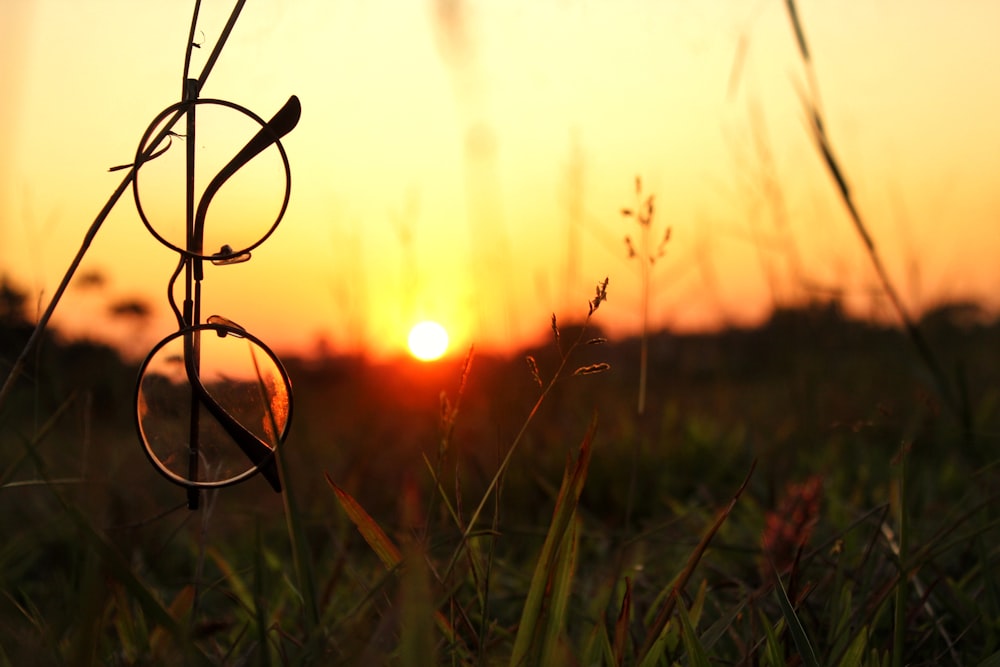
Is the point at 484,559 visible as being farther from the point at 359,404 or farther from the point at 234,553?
the point at 359,404

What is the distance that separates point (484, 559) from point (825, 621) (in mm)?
670

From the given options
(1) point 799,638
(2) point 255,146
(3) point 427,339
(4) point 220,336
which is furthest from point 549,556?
(3) point 427,339

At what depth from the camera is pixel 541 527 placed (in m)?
2.47

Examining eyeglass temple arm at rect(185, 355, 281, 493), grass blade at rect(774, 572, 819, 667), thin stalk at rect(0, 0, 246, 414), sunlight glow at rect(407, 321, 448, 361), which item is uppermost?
thin stalk at rect(0, 0, 246, 414)

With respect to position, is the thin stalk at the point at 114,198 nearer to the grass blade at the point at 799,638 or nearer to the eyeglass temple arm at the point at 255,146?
the eyeglass temple arm at the point at 255,146

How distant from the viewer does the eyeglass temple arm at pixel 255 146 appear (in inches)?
33.8

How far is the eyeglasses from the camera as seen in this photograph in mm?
883

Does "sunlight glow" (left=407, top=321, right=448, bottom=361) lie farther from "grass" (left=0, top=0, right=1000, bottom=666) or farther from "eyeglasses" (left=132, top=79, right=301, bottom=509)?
"eyeglasses" (left=132, top=79, right=301, bottom=509)

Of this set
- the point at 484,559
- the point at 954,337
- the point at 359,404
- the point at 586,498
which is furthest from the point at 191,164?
the point at 954,337

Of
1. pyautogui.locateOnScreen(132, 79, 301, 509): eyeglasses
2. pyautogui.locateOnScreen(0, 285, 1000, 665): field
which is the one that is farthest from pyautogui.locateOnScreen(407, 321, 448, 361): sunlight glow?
pyautogui.locateOnScreen(132, 79, 301, 509): eyeglasses

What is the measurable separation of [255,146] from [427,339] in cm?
155

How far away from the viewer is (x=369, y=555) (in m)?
2.44

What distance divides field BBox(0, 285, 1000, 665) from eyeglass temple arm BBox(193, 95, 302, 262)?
0.28 metres

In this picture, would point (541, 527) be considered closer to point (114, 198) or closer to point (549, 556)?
point (549, 556)
